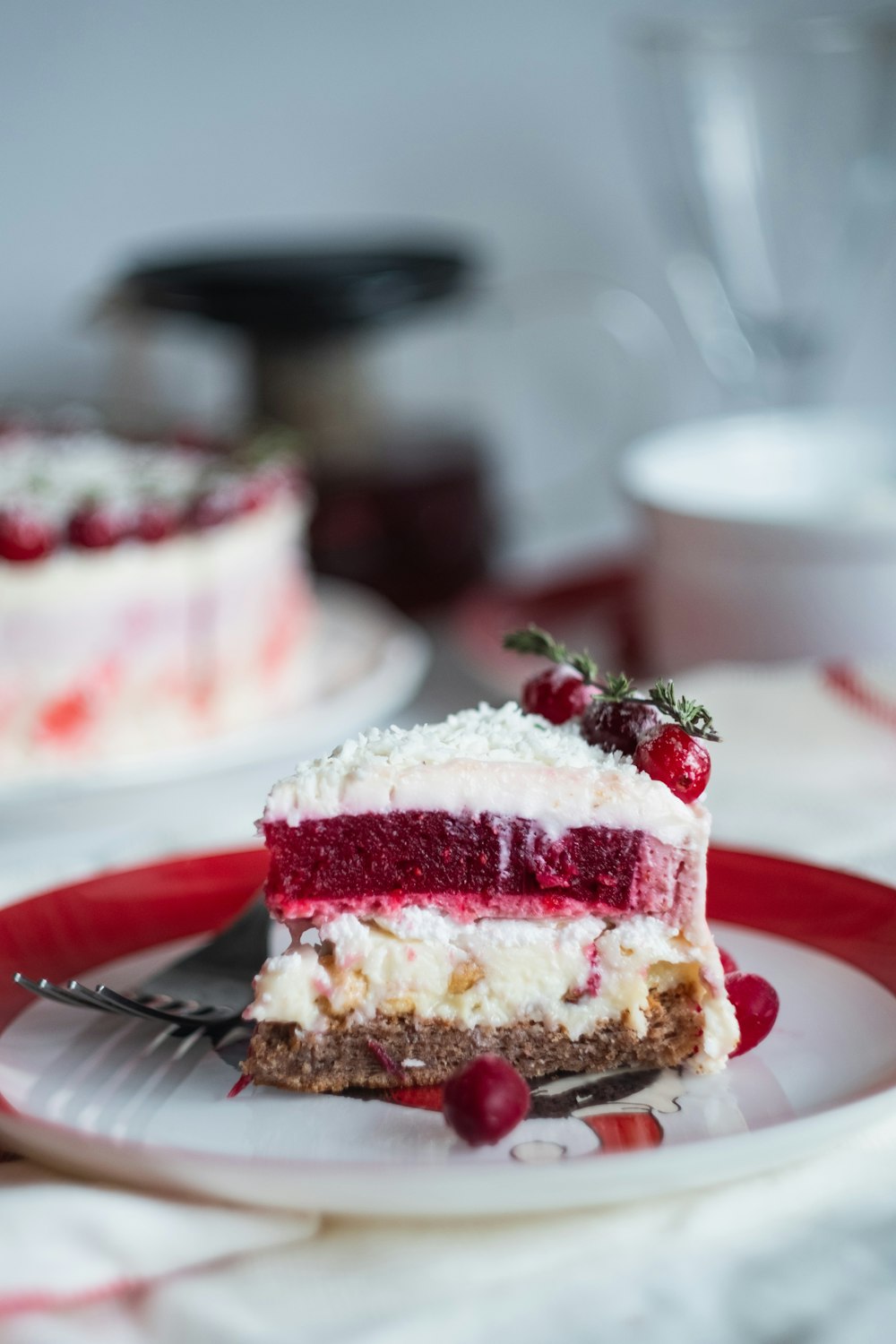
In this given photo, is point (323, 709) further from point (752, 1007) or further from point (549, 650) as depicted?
point (752, 1007)

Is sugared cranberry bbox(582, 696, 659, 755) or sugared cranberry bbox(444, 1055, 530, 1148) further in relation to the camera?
sugared cranberry bbox(582, 696, 659, 755)

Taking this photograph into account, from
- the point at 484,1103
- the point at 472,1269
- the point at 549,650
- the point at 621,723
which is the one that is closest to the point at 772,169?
the point at 549,650

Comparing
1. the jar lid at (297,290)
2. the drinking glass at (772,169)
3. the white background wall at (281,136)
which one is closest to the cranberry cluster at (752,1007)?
the jar lid at (297,290)

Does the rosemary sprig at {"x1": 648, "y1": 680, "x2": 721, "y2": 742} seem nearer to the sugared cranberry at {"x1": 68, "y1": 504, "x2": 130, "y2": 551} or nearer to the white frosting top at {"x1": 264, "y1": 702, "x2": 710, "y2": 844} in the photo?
the white frosting top at {"x1": 264, "y1": 702, "x2": 710, "y2": 844}

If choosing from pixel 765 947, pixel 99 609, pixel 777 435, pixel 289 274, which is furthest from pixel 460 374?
pixel 765 947

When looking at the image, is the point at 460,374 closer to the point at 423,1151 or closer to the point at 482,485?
the point at 482,485

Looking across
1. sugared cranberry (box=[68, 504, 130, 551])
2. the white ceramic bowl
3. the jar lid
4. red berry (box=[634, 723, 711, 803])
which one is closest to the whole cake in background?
sugared cranberry (box=[68, 504, 130, 551])

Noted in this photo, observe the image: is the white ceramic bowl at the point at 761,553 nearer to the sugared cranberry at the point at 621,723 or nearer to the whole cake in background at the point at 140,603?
the whole cake in background at the point at 140,603

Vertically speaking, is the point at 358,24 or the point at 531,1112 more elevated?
the point at 358,24
